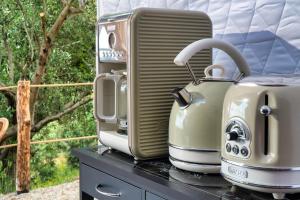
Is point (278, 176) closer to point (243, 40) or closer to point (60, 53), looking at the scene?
point (243, 40)

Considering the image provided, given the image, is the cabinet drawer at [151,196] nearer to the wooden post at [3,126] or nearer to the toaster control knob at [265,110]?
the toaster control knob at [265,110]

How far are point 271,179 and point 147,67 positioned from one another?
1.45 feet

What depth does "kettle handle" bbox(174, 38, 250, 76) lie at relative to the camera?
3.32ft

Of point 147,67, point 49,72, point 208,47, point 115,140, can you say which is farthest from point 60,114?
point 208,47

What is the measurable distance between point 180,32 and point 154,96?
180 mm

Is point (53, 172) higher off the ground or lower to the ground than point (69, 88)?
lower

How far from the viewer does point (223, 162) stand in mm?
919

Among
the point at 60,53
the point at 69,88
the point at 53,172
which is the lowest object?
the point at 53,172

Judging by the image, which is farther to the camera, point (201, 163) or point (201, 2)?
point (201, 2)

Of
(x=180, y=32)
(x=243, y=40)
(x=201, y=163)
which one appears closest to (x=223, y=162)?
(x=201, y=163)

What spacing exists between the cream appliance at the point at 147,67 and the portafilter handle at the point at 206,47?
0.33 feet

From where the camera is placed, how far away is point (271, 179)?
2.73 ft

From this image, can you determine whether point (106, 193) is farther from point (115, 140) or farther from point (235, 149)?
point (235, 149)

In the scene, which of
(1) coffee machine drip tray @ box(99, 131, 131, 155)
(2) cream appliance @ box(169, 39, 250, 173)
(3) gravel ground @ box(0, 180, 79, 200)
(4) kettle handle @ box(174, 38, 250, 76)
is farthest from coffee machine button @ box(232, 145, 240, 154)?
(3) gravel ground @ box(0, 180, 79, 200)
